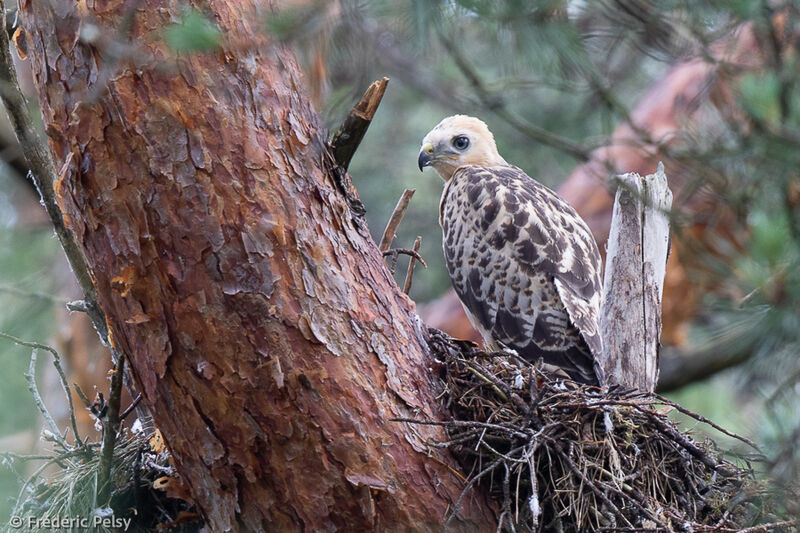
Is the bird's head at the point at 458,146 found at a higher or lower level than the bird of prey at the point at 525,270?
higher

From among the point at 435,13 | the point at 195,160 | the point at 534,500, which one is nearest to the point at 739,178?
the point at 435,13

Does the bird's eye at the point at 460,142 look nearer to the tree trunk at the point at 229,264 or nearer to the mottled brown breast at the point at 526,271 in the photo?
the mottled brown breast at the point at 526,271

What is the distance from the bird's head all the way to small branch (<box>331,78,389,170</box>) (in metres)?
2.26

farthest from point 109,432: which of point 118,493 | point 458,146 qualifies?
point 458,146

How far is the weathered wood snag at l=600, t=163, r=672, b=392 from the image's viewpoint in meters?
4.27

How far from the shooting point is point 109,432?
3.25m

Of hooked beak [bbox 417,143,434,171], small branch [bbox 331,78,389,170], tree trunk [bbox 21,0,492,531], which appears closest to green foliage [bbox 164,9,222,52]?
tree trunk [bbox 21,0,492,531]

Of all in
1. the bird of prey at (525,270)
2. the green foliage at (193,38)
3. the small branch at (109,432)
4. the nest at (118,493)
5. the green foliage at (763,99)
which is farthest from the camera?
the bird of prey at (525,270)

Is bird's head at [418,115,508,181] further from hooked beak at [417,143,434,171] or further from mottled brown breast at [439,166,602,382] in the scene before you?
mottled brown breast at [439,166,602,382]

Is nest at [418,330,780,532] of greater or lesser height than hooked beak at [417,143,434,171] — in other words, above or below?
below

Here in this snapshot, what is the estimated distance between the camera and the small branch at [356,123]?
2.97 m

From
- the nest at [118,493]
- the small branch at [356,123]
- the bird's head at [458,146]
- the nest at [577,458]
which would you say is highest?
the bird's head at [458,146]

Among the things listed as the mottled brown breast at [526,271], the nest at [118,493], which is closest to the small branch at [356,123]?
the nest at [118,493]

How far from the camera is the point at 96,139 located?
2.68m
